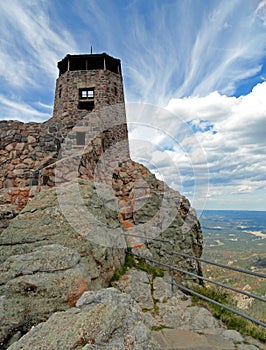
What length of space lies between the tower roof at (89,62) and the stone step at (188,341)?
20.6 meters

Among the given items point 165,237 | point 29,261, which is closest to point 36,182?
point 29,261

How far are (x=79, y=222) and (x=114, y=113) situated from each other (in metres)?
14.9

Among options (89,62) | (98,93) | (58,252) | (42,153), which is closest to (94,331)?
(58,252)

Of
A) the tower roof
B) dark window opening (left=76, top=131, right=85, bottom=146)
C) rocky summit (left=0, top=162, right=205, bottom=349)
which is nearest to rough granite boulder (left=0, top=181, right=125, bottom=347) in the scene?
rocky summit (left=0, top=162, right=205, bottom=349)

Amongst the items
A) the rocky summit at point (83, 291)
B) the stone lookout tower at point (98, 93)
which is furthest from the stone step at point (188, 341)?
the stone lookout tower at point (98, 93)

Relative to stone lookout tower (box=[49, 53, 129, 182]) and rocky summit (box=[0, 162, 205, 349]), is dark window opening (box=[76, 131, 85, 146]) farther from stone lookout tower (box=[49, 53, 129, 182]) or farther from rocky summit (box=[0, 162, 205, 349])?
stone lookout tower (box=[49, 53, 129, 182])

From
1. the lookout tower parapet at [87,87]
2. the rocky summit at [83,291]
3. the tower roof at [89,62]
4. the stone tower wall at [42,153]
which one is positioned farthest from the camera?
the tower roof at [89,62]

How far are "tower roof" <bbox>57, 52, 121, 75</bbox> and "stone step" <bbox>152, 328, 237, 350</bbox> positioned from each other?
20.6m

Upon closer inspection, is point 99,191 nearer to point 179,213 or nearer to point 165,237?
point 165,237

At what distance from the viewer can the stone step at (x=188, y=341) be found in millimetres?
3748

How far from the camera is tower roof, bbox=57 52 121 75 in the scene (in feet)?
68.1

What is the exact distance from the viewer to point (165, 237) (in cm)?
990

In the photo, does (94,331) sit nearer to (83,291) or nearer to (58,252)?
(83,291)

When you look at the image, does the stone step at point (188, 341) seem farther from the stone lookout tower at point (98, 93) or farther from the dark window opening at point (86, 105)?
the dark window opening at point (86, 105)
